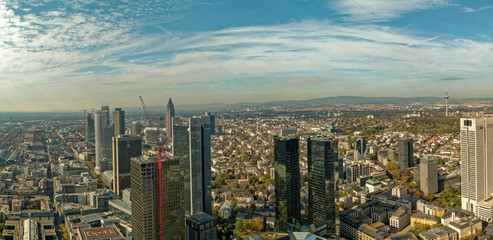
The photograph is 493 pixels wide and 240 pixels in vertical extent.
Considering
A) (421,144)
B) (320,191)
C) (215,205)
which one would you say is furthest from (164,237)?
(421,144)

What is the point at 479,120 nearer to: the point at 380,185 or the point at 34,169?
the point at 380,185

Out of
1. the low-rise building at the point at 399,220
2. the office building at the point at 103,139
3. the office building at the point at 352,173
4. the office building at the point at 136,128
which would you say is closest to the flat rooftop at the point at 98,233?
the low-rise building at the point at 399,220

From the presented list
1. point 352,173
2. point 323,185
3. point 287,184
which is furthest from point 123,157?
point 352,173

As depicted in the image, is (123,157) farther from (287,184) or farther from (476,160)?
(476,160)

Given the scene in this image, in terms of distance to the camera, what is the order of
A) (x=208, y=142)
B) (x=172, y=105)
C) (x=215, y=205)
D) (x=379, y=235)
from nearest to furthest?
(x=379, y=235), (x=208, y=142), (x=215, y=205), (x=172, y=105)

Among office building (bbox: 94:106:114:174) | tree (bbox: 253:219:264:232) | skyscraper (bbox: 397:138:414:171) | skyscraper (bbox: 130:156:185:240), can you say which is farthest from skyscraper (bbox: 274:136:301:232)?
office building (bbox: 94:106:114:174)

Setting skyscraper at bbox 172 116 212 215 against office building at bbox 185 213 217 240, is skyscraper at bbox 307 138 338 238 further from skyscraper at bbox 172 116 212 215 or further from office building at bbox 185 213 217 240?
skyscraper at bbox 172 116 212 215
